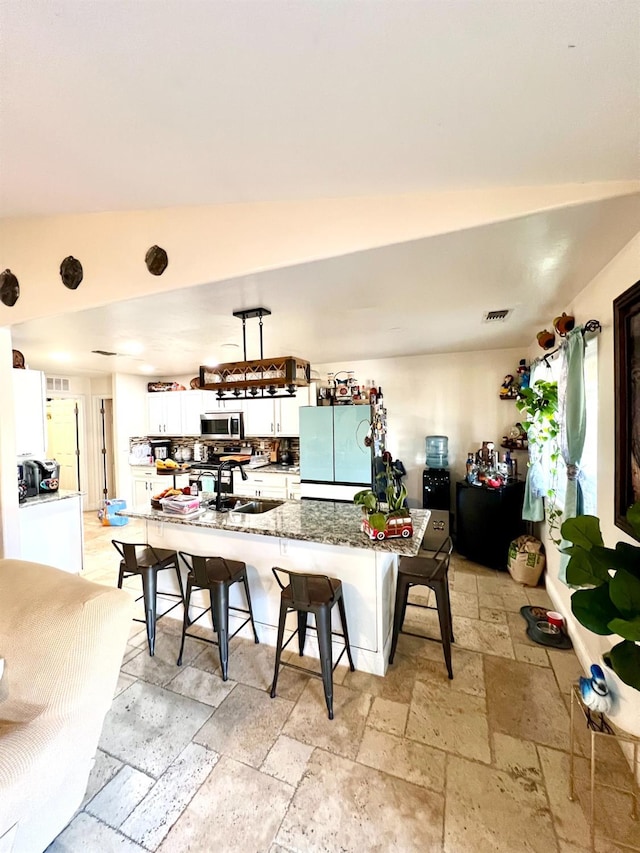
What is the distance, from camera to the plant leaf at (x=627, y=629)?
94 centimetres

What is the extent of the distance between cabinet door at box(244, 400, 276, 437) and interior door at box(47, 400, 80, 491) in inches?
115

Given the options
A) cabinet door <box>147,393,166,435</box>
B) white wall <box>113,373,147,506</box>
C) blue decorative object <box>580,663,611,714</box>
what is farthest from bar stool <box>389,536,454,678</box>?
white wall <box>113,373,147,506</box>

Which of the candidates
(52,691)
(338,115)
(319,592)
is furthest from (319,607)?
(338,115)

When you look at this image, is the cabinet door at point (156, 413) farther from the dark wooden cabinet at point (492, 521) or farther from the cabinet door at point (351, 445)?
the dark wooden cabinet at point (492, 521)

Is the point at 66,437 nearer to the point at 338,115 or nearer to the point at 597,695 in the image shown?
the point at 338,115

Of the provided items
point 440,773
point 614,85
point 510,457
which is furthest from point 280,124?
point 510,457

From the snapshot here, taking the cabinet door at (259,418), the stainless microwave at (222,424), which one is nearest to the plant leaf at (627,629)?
the cabinet door at (259,418)

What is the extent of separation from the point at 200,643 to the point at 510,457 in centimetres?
359

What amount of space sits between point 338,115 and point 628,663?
1.84 metres

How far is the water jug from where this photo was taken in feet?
14.4

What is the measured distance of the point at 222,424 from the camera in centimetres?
530

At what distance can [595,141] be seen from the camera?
1076mm

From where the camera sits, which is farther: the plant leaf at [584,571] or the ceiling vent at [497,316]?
the ceiling vent at [497,316]

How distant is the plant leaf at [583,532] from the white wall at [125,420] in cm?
593
